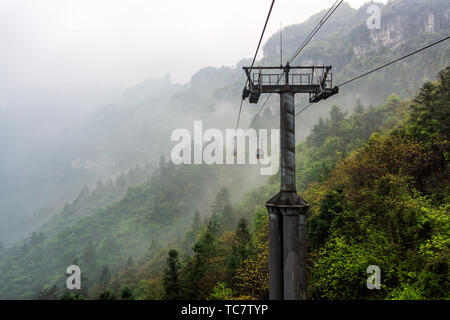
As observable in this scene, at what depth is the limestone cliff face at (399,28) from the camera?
130 meters

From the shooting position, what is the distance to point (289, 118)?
10.2 metres

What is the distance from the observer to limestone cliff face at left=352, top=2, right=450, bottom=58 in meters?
130

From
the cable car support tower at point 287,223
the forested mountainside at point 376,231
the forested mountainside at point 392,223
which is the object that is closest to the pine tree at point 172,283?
the forested mountainside at point 376,231

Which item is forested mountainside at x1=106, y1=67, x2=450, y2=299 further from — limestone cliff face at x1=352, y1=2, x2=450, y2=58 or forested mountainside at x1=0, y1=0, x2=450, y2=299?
limestone cliff face at x1=352, y1=2, x2=450, y2=58

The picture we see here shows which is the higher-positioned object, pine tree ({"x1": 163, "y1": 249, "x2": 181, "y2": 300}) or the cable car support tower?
the cable car support tower

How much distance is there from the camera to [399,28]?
449ft
